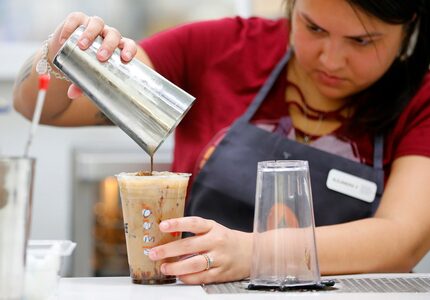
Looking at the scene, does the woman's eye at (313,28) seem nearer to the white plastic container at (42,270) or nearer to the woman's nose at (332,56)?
the woman's nose at (332,56)

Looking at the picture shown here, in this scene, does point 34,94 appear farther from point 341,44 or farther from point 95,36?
point 341,44

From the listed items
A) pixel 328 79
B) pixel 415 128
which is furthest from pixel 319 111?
pixel 415 128

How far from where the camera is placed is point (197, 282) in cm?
137

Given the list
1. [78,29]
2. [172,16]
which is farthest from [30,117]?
[172,16]

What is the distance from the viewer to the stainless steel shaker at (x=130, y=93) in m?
1.29

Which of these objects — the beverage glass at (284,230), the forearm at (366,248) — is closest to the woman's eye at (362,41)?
the forearm at (366,248)

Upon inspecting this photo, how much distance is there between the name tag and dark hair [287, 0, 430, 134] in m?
0.14

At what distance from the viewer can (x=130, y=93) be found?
1.30m

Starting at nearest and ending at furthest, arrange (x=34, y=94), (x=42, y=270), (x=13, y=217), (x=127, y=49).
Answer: (x=13, y=217) → (x=42, y=270) → (x=127, y=49) → (x=34, y=94)

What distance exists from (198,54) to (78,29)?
707 mm

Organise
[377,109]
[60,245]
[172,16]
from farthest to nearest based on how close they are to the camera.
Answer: [172,16], [377,109], [60,245]

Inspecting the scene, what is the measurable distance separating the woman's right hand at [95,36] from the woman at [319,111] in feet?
0.23

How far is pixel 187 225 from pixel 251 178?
22.4 inches

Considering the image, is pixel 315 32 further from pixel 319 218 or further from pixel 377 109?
pixel 319 218
